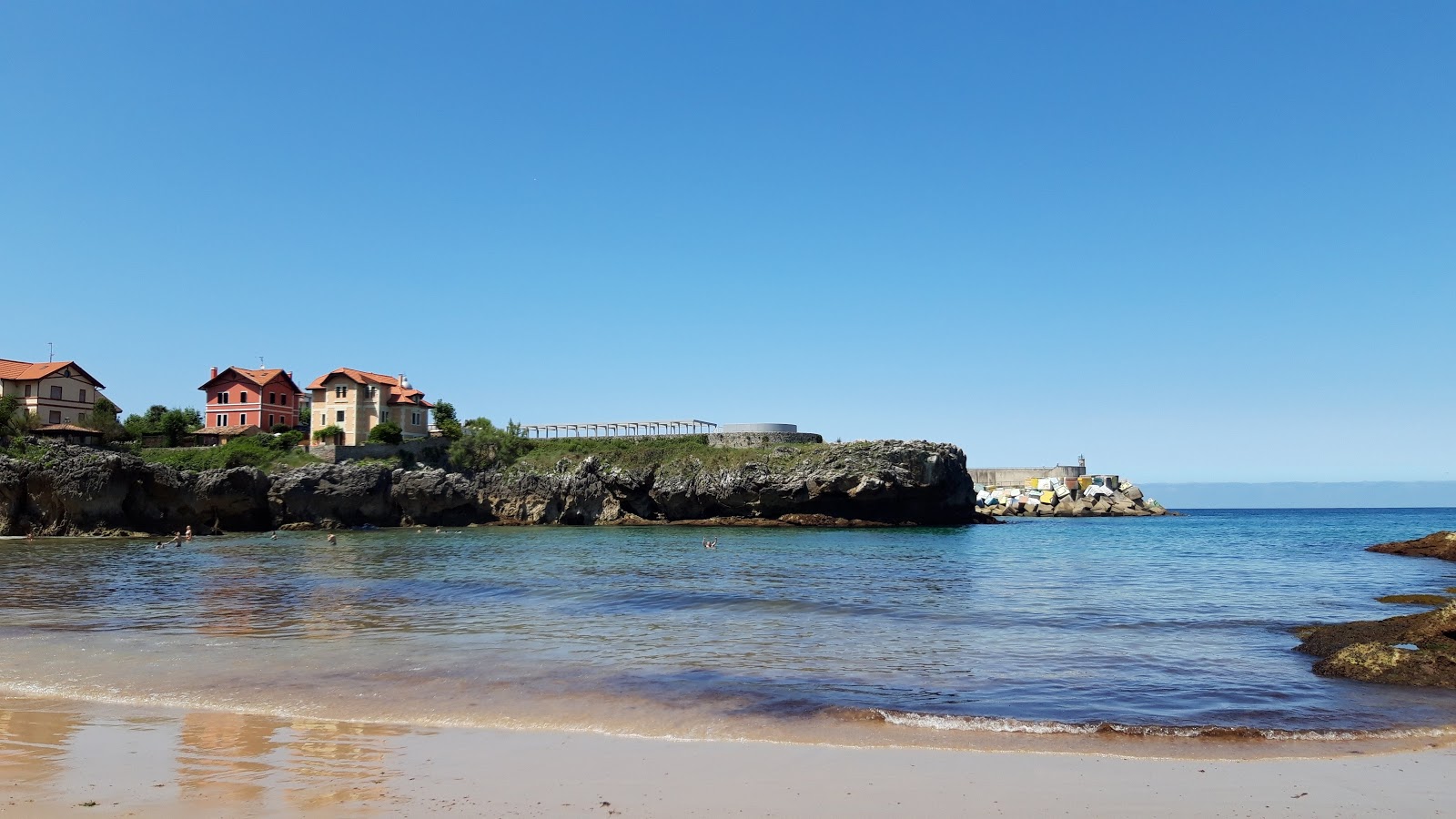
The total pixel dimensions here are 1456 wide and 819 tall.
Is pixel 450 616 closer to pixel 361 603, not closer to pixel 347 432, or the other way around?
pixel 361 603

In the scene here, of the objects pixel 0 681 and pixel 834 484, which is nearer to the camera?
pixel 0 681

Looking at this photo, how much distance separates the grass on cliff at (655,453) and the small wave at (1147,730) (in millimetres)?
58510

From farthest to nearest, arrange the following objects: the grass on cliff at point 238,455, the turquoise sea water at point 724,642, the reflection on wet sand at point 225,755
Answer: the grass on cliff at point 238,455 → the turquoise sea water at point 724,642 → the reflection on wet sand at point 225,755

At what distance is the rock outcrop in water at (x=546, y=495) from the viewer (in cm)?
5438

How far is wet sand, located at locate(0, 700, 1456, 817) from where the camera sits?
250 inches

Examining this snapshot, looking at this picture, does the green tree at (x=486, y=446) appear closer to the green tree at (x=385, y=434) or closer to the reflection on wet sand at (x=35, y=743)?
the green tree at (x=385, y=434)

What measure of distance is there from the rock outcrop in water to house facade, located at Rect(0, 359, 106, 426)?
1932 centimetres

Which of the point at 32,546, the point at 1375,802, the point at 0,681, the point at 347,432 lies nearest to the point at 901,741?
the point at 1375,802

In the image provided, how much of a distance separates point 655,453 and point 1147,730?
2573 inches

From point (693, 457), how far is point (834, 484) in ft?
43.5

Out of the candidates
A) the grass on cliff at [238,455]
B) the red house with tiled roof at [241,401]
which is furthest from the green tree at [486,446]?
the red house with tiled roof at [241,401]

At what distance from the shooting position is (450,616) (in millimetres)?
18297

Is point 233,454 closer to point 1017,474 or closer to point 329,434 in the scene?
point 329,434

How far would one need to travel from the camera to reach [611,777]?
721 centimetres
